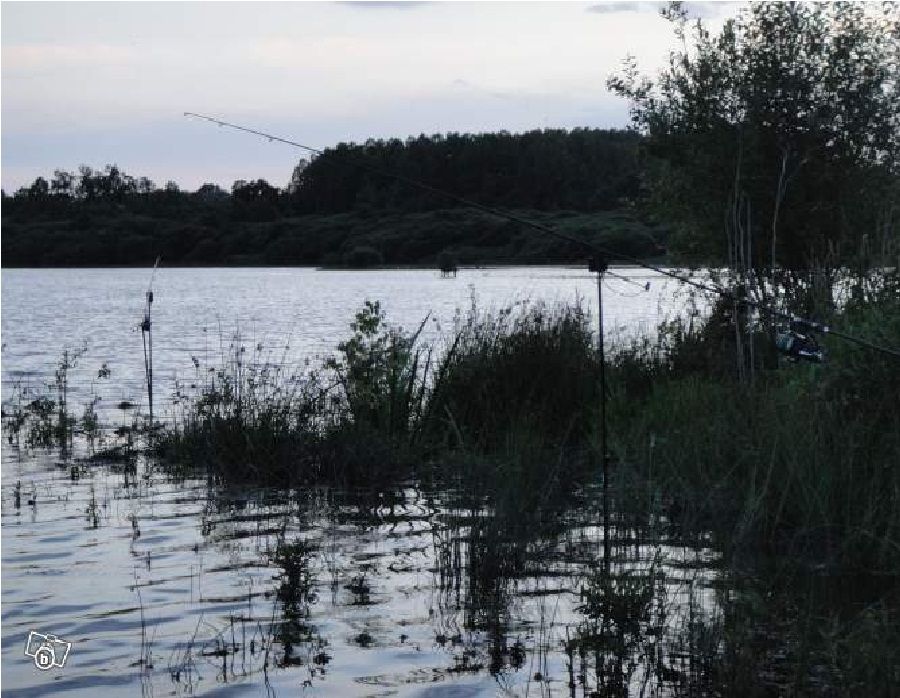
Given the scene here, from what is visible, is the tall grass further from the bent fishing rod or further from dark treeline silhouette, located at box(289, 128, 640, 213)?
dark treeline silhouette, located at box(289, 128, 640, 213)

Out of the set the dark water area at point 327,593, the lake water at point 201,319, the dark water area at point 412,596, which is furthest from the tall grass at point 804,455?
the lake water at point 201,319

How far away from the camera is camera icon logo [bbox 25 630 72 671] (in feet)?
22.4

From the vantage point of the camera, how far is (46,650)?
23.0 feet

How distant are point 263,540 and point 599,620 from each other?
356cm

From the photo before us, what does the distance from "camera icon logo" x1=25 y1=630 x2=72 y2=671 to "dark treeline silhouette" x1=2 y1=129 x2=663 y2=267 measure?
8771 cm

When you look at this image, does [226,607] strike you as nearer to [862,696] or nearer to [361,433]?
[862,696]

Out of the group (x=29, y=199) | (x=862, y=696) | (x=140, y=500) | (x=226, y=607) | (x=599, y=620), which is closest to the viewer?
(x=862, y=696)

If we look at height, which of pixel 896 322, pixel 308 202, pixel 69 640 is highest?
pixel 308 202

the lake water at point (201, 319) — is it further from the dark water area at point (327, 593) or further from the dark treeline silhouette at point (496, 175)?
the dark treeline silhouette at point (496, 175)

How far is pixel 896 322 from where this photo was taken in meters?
9.92

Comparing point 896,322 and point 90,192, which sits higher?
point 90,192

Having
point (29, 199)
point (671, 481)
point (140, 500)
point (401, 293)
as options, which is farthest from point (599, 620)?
point (29, 199)

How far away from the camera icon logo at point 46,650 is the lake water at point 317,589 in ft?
0.20

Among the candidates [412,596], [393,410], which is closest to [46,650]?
[412,596]
